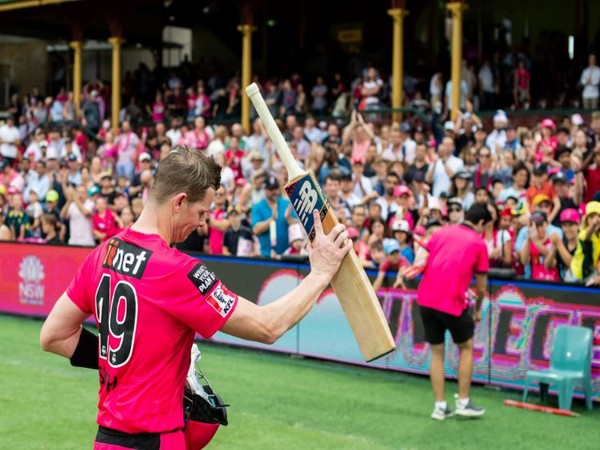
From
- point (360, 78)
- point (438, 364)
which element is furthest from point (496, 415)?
point (360, 78)

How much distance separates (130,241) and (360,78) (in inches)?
676

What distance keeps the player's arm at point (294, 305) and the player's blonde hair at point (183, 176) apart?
0.45 metres

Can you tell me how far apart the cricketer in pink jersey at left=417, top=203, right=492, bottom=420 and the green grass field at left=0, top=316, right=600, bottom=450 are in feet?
0.97

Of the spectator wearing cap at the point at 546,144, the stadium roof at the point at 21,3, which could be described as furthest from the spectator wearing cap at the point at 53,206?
the spectator wearing cap at the point at 546,144

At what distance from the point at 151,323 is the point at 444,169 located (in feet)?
35.5

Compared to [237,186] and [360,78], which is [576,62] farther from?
[237,186]

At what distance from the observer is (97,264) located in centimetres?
382

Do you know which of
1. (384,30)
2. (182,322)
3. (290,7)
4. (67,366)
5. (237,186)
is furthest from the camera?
(290,7)

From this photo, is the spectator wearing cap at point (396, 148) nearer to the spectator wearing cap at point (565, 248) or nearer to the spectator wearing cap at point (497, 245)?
the spectator wearing cap at point (497, 245)

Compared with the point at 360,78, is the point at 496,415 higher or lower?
lower

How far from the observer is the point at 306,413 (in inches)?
356

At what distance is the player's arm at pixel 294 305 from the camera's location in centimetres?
368

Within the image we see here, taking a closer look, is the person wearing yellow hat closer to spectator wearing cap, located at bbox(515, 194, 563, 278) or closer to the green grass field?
spectator wearing cap, located at bbox(515, 194, 563, 278)

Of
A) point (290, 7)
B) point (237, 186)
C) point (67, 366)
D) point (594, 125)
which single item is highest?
point (290, 7)
